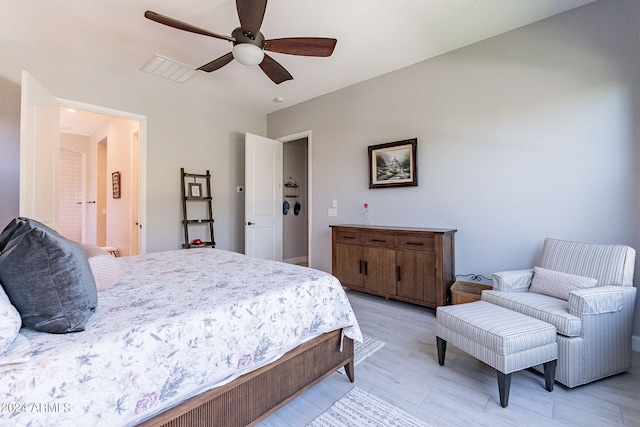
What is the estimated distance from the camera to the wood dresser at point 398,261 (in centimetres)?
283

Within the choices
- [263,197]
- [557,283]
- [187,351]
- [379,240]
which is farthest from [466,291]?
[263,197]

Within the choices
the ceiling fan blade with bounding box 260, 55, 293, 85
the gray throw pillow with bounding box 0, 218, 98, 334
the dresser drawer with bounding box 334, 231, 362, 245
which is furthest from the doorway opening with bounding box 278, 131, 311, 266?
the gray throw pillow with bounding box 0, 218, 98, 334

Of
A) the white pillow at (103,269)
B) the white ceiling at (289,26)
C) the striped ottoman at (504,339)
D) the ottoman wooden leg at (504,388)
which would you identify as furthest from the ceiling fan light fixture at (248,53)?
the ottoman wooden leg at (504,388)

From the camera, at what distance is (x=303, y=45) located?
2275mm

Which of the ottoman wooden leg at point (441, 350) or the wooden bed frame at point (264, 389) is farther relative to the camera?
the ottoman wooden leg at point (441, 350)

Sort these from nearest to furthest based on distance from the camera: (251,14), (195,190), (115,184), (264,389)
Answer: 1. (264,389)
2. (251,14)
3. (195,190)
4. (115,184)

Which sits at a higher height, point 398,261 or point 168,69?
point 168,69

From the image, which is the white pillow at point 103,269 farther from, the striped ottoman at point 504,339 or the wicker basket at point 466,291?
the wicker basket at point 466,291

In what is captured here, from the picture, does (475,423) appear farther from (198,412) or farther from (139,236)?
(139,236)

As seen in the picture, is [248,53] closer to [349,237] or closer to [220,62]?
[220,62]

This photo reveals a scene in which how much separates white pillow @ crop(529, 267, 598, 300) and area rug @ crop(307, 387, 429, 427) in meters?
1.40

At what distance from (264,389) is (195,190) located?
336 centimetres

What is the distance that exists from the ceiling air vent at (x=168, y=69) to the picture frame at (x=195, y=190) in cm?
137

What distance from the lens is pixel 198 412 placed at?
1.12 m
